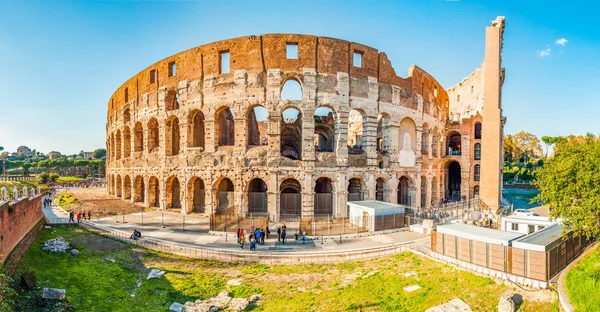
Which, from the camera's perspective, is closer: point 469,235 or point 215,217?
point 469,235

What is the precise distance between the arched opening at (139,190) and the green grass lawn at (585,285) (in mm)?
31665

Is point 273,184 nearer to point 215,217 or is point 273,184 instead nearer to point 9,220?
point 215,217

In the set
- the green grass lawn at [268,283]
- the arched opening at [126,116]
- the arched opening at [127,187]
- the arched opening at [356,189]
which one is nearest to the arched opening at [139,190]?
the arched opening at [127,187]

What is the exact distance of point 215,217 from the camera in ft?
63.6

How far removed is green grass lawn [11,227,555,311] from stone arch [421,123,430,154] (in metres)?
17.9

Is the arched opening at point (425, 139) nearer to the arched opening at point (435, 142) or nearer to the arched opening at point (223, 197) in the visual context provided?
the arched opening at point (435, 142)

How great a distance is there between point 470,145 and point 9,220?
1527 inches

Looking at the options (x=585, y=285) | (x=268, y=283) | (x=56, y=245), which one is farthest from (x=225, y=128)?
(x=585, y=285)

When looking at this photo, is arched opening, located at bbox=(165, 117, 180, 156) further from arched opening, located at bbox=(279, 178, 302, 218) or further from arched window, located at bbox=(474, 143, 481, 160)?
arched window, located at bbox=(474, 143, 481, 160)

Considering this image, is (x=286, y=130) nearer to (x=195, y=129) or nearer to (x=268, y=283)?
(x=195, y=129)

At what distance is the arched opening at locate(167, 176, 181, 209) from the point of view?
27156 millimetres

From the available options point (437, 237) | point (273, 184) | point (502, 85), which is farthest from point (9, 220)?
point (502, 85)

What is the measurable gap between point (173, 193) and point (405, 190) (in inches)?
849

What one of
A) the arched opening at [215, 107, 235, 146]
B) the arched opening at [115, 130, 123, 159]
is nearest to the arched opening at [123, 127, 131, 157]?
the arched opening at [115, 130, 123, 159]
